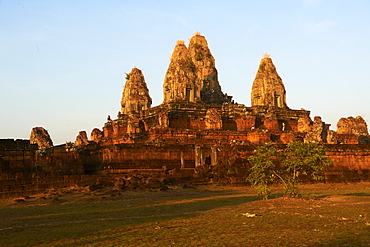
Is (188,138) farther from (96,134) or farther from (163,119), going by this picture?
(96,134)

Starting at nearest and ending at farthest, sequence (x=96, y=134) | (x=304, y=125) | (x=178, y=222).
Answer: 1. (x=178, y=222)
2. (x=304, y=125)
3. (x=96, y=134)

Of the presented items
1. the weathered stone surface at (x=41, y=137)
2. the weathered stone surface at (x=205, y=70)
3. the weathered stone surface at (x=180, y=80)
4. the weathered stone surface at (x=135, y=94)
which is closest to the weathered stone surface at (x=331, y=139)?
the weathered stone surface at (x=180, y=80)

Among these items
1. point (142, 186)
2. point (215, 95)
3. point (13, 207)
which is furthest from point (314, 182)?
point (215, 95)

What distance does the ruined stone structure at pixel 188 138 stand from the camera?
2958 centimetres

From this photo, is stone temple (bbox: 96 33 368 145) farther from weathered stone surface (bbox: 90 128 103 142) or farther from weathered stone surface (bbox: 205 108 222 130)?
weathered stone surface (bbox: 90 128 103 142)

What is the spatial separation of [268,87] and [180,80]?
47.4 ft

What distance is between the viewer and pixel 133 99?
215ft

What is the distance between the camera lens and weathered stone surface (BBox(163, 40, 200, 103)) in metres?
57.4

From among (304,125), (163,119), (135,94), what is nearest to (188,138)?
(163,119)

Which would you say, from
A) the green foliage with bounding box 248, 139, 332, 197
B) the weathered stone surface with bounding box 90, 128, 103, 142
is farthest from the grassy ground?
the weathered stone surface with bounding box 90, 128, 103, 142

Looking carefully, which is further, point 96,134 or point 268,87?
point 268,87

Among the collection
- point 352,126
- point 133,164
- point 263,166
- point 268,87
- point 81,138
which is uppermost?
point 268,87

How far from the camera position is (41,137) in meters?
57.5

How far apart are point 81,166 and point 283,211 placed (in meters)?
19.5
